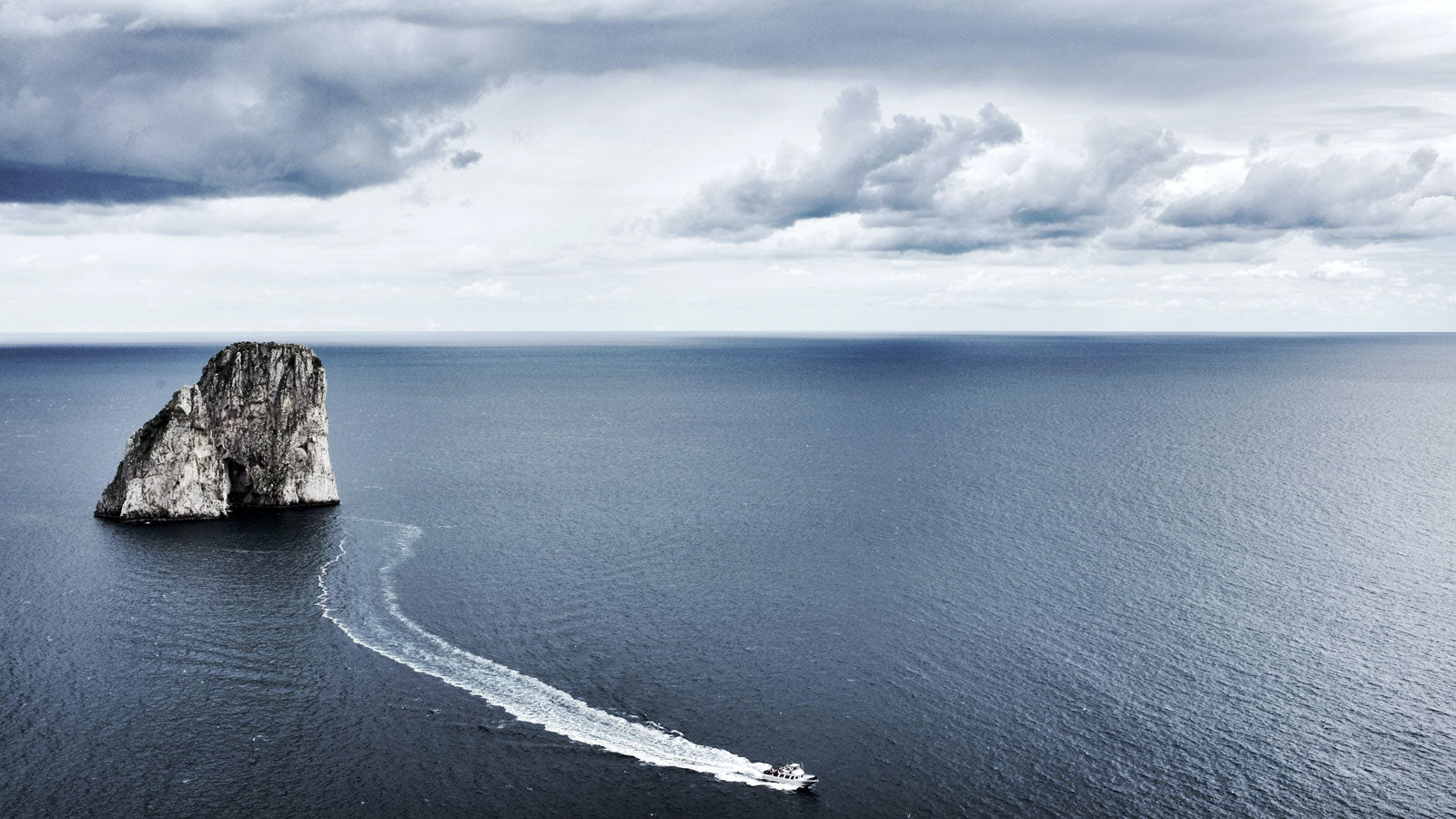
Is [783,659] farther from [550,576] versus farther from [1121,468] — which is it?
[1121,468]

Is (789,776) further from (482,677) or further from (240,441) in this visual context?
(240,441)

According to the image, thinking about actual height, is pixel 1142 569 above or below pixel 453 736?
above

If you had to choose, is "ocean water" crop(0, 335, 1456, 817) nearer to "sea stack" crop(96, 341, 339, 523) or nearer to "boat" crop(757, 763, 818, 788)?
"boat" crop(757, 763, 818, 788)

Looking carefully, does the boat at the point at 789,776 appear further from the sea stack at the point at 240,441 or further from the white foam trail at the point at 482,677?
the sea stack at the point at 240,441

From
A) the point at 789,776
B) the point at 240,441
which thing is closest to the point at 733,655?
the point at 789,776

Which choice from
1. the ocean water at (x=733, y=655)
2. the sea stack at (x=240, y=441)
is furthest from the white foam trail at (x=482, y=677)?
the sea stack at (x=240, y=441)

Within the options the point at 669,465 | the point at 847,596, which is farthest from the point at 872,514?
the point at 669,465
